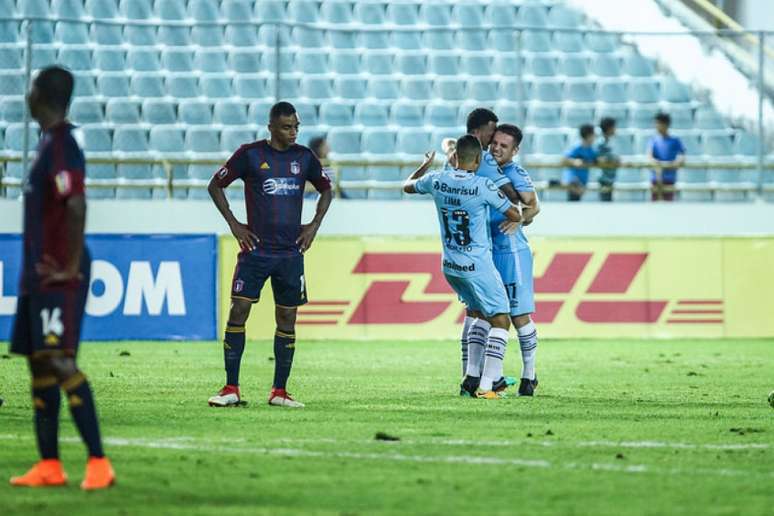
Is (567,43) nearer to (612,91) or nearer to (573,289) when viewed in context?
(612,91)

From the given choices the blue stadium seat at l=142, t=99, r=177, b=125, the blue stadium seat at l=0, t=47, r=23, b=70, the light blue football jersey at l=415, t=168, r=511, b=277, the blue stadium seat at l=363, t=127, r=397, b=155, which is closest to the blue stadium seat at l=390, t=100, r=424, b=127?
the blue stadium seat at l=363, t=127, r=397, b=155

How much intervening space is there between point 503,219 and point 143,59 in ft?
38.4

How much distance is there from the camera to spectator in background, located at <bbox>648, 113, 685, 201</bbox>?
2156 centimetres

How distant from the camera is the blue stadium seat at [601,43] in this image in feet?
80.0

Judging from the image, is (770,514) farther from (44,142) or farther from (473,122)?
(473,122)

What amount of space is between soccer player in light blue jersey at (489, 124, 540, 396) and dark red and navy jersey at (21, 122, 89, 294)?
5.37m

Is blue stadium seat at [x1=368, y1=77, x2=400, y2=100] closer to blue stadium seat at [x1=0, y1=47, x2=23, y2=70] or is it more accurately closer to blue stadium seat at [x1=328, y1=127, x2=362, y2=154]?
blue stadium seat at [x1=328, y1=127, x2=362, y2=154]

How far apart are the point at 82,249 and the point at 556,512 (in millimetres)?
2236

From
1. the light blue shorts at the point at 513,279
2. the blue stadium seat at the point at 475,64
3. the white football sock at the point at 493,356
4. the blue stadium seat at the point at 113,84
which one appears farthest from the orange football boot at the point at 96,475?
the blue stadium seat at the point at 475,64

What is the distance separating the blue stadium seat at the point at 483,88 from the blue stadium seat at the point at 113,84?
5.09m

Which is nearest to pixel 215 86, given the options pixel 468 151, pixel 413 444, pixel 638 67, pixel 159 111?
pixel 159 111

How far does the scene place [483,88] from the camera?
2316 centimetres

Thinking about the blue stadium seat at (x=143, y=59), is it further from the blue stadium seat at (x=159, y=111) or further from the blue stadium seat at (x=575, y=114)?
the blue stadium seat at (x=575, y=114)

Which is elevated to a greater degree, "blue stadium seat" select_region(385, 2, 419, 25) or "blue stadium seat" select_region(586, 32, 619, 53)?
"blue stadium seat" select_region(385, 2, 419, 25)
